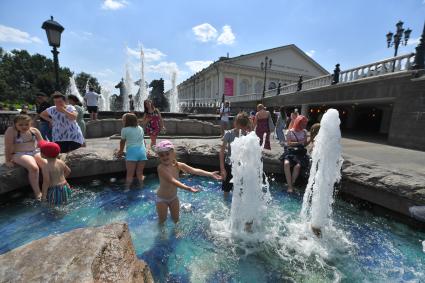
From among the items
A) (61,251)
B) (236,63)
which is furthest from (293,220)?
(236,63)

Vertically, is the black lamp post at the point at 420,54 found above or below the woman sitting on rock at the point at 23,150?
above

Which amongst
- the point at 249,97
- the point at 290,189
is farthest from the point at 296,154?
the point at 249,97

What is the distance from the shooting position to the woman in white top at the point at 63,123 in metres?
4.96

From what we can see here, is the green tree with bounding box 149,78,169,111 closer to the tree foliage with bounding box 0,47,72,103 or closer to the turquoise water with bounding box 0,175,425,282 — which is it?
the turquoise water with bounding box 0,175,425,282

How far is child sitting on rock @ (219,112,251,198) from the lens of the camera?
4215mm

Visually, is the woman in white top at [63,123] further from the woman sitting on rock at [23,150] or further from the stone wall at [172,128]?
the stone wall at [172,128]

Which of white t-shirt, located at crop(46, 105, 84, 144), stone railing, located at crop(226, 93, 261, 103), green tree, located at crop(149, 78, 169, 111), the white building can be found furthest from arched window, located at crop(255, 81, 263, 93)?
white t-shirt, located at crop(46, 105, 84, 144)

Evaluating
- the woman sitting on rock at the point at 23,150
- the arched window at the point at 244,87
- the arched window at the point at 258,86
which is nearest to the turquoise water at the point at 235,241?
the woman sitting on rock at the point at 23,150

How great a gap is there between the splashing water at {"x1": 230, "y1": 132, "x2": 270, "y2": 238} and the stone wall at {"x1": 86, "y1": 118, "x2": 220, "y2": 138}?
27.3ft

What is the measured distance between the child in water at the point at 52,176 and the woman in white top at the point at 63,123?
1.14 m

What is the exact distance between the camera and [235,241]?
3.38 metres

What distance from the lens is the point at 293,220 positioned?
4.11 metres

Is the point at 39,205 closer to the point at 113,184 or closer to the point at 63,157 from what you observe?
the point at 63,157

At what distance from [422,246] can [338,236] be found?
1.19m
